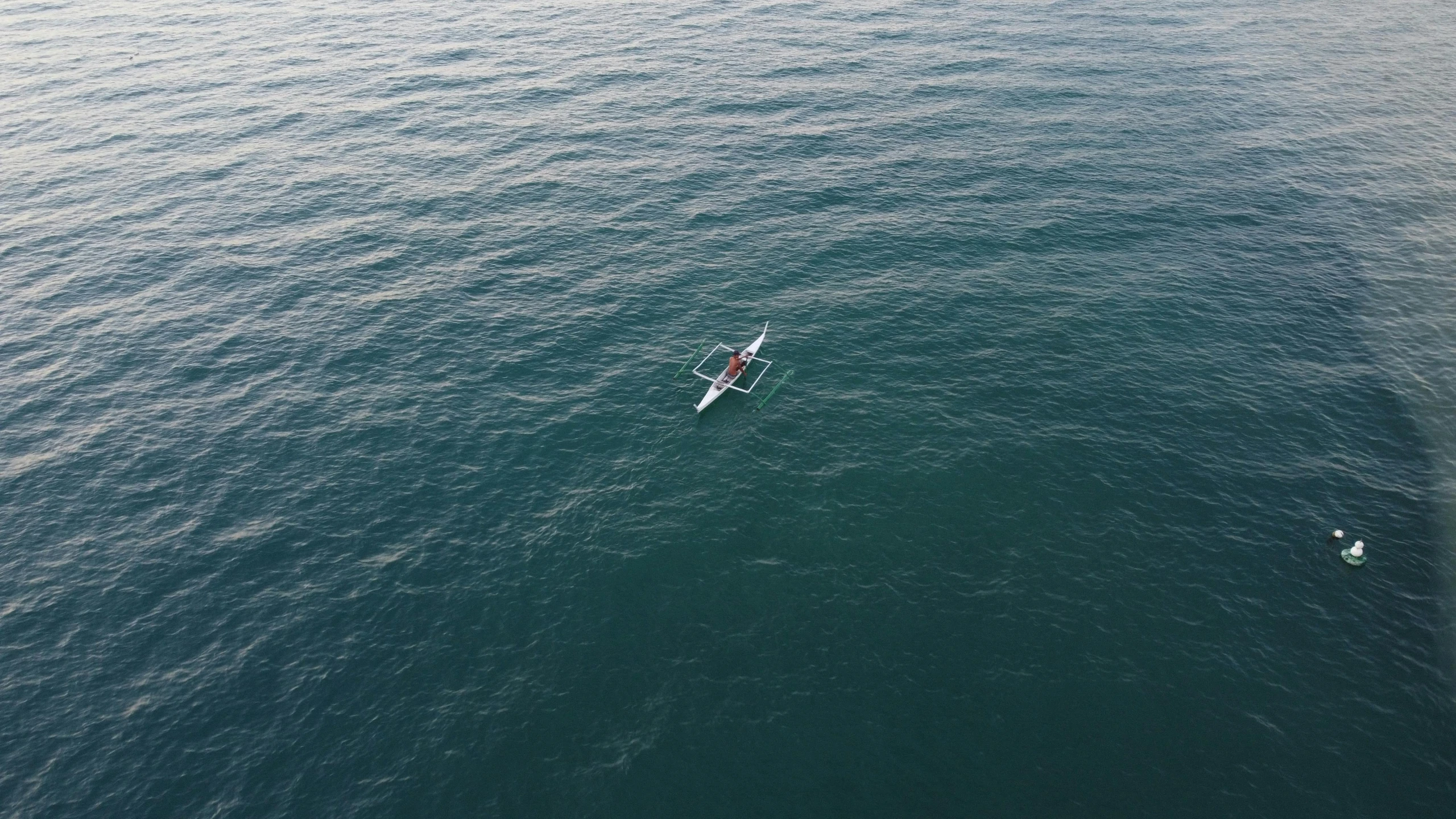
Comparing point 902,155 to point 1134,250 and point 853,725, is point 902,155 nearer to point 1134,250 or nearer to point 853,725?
point 1134,250

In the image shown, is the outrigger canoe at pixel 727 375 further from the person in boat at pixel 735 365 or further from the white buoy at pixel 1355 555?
the white buoy at pixel 1355 555

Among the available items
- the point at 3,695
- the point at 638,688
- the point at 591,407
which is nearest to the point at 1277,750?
the point at 638,688

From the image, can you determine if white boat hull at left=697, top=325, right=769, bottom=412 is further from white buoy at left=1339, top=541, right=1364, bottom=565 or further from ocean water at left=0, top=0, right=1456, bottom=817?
white buoy at left=1339, top=541, right=1364, bottom=565

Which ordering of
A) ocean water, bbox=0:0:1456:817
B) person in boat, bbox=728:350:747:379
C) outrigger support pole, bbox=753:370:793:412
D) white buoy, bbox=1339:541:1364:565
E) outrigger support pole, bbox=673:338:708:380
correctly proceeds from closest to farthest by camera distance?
ocean water, bbox=0:0:1456:817 → white buoy, bbox=1339:541:1364:565 → person in boat, bbox=728:350:747:379 → outrigger support pole, bbox=753:370:793:412 → outrigger support pole, bbox=673:338:708:380

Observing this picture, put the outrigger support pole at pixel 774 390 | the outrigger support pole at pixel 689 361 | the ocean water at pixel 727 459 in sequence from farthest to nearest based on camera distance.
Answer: the outrigger support pole at pixel 689 361 → the outrigger support pole at pixel 774 390 → the ocean water at pixel 727 459

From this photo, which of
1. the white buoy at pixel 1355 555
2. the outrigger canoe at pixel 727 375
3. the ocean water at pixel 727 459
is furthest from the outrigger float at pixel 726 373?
the white buoy at pixel 1355 555

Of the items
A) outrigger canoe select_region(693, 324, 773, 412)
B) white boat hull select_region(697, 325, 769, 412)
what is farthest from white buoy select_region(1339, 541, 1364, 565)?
white boat hull select_region(697, 325, 769, 412)

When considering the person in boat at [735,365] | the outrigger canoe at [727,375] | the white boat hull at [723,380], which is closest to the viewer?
the white boat hull at [723,380]
